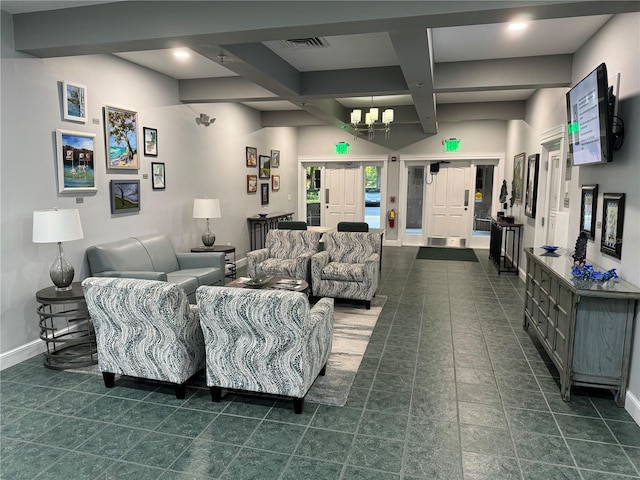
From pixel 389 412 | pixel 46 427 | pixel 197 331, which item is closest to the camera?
pixel 46 427

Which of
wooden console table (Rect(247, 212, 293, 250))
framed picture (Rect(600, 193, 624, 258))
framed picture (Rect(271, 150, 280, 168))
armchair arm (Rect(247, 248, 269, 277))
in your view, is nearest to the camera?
framed picture (Rect(600, 193, 624, 258))

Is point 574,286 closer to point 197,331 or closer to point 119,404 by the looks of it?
point 197,331

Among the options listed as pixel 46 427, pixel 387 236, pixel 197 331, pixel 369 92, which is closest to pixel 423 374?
pixel 197 331

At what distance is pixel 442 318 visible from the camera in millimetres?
4777

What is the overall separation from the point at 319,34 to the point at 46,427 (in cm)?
310

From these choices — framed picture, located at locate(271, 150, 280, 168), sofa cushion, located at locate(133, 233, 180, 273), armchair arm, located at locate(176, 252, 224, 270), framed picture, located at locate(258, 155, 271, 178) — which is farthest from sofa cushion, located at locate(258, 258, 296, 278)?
framed picture, located at locate(271, 150, 280, 168)

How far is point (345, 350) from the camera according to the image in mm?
3877

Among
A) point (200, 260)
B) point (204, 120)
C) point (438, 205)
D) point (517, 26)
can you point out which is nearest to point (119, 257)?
point (200, 260)

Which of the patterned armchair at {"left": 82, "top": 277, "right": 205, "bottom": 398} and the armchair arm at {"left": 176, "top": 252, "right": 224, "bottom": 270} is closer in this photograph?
the patterned armchair at {"left": 82, "top": 277, "right": 205, "bottom": 398}

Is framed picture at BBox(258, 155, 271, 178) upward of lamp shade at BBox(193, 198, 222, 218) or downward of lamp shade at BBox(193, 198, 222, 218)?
upward

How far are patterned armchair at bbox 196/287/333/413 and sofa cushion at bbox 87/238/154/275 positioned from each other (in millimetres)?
2090

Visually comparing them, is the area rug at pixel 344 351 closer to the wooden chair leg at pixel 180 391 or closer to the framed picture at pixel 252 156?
the wooden chair leg at pixel 180 391

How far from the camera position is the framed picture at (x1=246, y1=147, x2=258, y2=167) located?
7.95m

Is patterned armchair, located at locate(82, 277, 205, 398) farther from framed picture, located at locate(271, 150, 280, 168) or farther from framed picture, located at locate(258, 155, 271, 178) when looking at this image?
framed picture, located at locate(271, 150, 280, 168)
